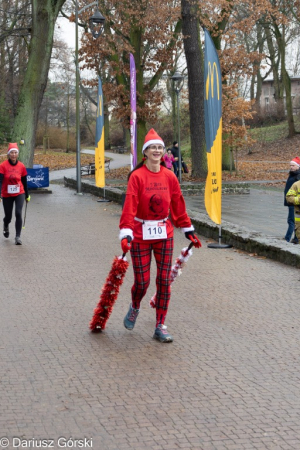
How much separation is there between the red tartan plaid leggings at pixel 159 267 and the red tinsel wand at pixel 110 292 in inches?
4.9

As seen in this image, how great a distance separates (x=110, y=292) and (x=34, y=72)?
74.6 feet

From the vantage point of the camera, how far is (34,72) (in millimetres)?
28516

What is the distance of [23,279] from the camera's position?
10.0 metres

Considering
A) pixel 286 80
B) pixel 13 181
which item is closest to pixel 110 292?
pixel 13 181

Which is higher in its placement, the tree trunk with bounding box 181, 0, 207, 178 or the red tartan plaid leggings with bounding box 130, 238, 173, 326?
the tree trunk with bounding box 181, 0, 207, 178

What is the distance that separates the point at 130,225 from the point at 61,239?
25.8ft

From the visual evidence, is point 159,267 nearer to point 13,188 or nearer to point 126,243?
point 126,243

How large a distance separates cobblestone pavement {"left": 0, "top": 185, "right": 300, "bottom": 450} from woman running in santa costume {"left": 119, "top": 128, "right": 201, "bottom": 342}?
1.52ft

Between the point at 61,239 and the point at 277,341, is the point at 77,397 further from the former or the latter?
the point at 61,239

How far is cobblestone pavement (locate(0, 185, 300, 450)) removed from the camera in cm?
466

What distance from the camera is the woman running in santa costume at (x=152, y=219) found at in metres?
6.86

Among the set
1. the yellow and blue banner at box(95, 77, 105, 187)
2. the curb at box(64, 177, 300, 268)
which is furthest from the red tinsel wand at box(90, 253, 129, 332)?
the yellow and blue banner at box(95, 77, 105, 187)

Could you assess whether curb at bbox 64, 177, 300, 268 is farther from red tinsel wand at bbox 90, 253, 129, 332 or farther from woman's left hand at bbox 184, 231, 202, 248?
red tinsel wand at bbox 90, 253, 129, 332

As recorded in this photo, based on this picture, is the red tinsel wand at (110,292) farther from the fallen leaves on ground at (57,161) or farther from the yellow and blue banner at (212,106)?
the fallen leaves on ground at (57,161)
